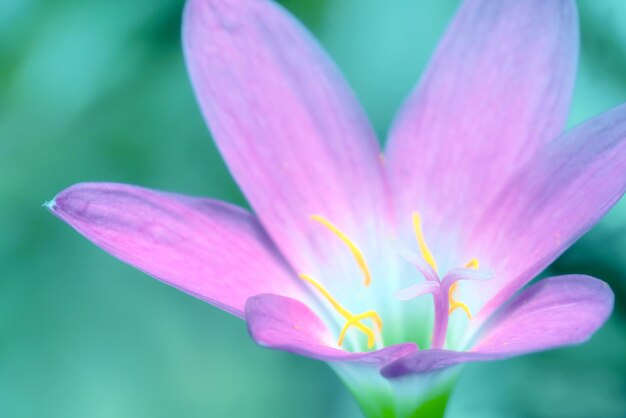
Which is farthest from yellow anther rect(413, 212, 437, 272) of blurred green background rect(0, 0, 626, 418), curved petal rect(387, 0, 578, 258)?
blurred green background rect(0, 0, 626, 418)

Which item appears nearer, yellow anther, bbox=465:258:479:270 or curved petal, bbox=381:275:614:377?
curved petal, bbox=381:275:614:377

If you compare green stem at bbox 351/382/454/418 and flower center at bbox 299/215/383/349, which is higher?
flower center at bbox 299/215/383/349

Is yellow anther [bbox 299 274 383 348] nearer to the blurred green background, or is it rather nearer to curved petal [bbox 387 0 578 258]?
curved petal [bbox 387 0 578 258]

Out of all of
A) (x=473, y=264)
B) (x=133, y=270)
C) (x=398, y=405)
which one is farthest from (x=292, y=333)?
(x=133, y=270)

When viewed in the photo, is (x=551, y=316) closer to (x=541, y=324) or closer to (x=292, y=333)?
(x=541, y=324)

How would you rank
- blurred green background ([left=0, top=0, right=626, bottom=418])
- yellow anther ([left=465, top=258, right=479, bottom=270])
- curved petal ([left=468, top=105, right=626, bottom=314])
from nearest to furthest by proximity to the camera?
1. curved petal ([left=468, top=105, right=626, bottom=314])
2. yellow anther ([left=465, top=258, right=479, bottom=270])
3. blurred green background ([left=0, top=0, right=626, bottom=418])

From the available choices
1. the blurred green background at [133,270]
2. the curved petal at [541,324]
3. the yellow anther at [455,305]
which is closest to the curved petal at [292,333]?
the curved petal at [541,324]
